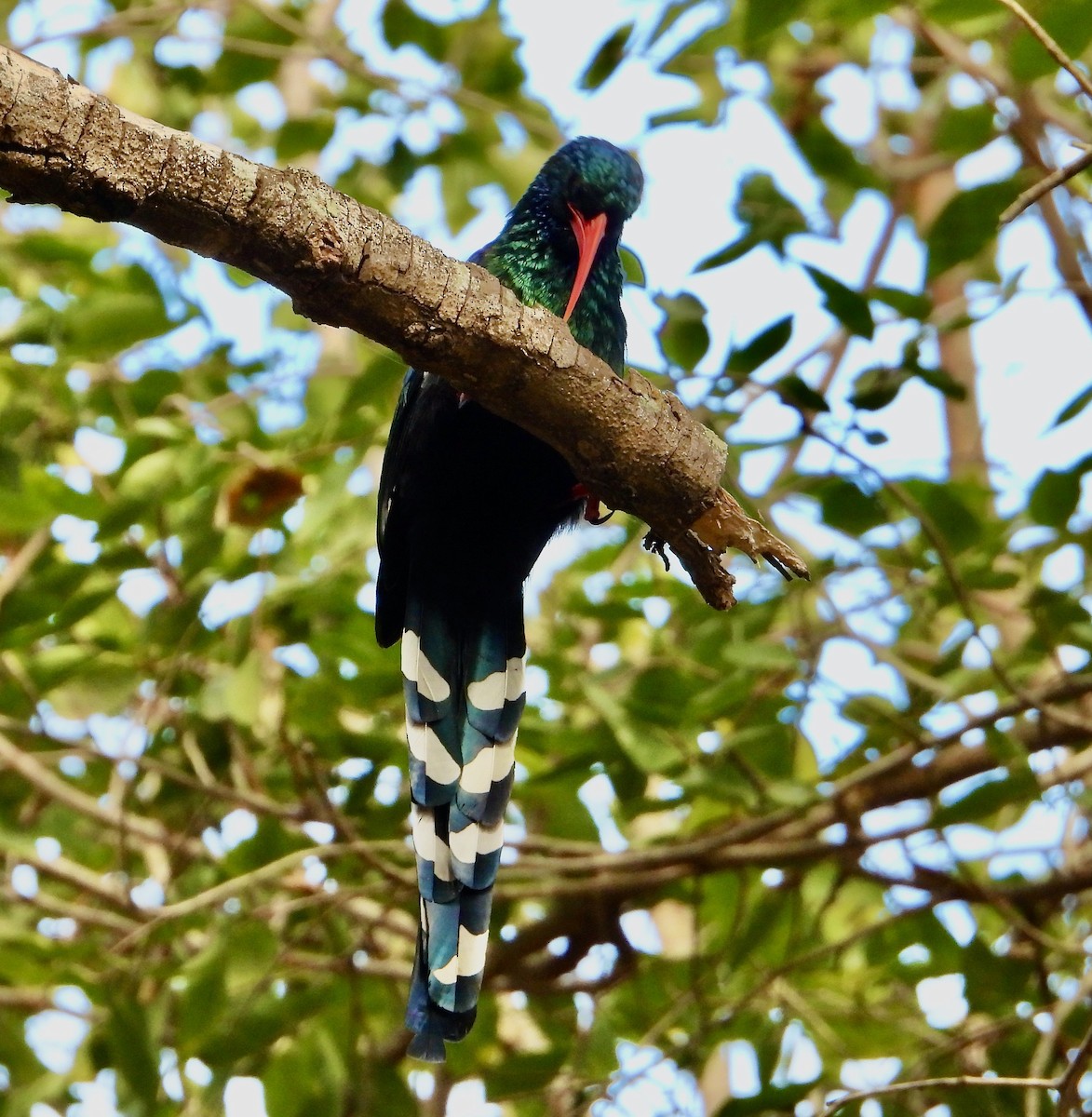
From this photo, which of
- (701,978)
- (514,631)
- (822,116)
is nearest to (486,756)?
(514,631)

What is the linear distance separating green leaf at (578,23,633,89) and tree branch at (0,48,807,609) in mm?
1495

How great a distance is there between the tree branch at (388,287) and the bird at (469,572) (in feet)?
2.34

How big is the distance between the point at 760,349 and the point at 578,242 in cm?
50

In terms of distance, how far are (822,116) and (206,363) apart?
2293mm

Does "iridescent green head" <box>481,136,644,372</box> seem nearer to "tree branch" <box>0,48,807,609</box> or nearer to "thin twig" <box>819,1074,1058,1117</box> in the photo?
→ "tree branch" <box>0,48,807,609</box>

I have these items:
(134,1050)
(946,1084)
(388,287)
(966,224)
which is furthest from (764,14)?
(134,1050)

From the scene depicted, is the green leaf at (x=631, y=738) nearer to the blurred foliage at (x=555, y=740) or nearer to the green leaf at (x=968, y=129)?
the blurred foliage at (x=555, y=740)

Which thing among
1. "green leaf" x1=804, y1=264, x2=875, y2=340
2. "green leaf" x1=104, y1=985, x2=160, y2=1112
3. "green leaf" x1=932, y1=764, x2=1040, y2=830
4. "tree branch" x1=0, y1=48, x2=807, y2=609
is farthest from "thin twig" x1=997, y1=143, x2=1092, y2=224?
"green leaf" x1=104, y1=985, x2=160, y2=1112

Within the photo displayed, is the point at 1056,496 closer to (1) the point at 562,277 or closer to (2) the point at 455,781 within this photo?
(1) the point at 562,277

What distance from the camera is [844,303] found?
113 inches

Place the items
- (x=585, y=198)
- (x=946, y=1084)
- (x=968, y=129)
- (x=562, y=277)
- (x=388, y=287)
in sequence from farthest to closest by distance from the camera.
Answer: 1. (x=968, y=129)
2. (x=585, y=198)
3. (x=562, y=277)
4. (x=946, y=1084)
5. (x=388, y=287)

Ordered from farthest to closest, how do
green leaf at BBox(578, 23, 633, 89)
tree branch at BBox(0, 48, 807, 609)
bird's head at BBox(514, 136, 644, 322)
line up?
green leaf at BBox(578, 23, 633, 89) → bird's head at BBox(514, 136, 644, 322) → tree branch at BBox(0, 48, 807, 609)

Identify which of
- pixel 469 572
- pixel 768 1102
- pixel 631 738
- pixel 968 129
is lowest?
pixel 768 1102

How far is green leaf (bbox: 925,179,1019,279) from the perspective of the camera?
9.82 ft
